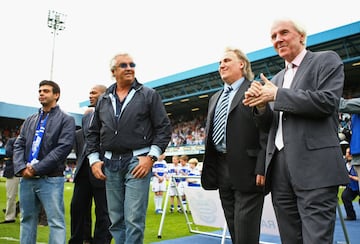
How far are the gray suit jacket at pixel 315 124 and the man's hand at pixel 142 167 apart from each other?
1.22m

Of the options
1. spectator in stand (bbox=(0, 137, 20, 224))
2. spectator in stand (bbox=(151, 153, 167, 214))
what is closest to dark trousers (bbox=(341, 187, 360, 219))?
spectator in stand (bbox=(151, 153, 167, 214))

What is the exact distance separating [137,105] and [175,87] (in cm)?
3238

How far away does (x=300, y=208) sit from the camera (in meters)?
2.25

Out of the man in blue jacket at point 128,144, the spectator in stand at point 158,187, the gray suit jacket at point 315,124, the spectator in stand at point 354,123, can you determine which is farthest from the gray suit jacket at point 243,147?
the spectator in stand at point 158,187

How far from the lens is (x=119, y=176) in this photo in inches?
123

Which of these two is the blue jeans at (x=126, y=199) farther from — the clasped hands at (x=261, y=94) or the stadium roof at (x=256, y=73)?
the stadium roof at (x=256, y=73)

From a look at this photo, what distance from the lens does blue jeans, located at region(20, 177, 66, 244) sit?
12.2ft

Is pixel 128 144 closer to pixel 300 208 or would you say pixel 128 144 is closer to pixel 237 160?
pixel 237 160

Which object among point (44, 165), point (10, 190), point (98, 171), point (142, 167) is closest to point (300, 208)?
point (142, 167)

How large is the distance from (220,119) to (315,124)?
1063 millimetres

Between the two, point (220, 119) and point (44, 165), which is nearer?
point (220, 119)

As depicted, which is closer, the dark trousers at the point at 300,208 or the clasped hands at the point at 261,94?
the dark trousers at the point at 300,208

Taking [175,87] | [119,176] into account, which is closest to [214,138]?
[119,176]

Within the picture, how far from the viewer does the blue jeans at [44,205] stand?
373 centimetres
